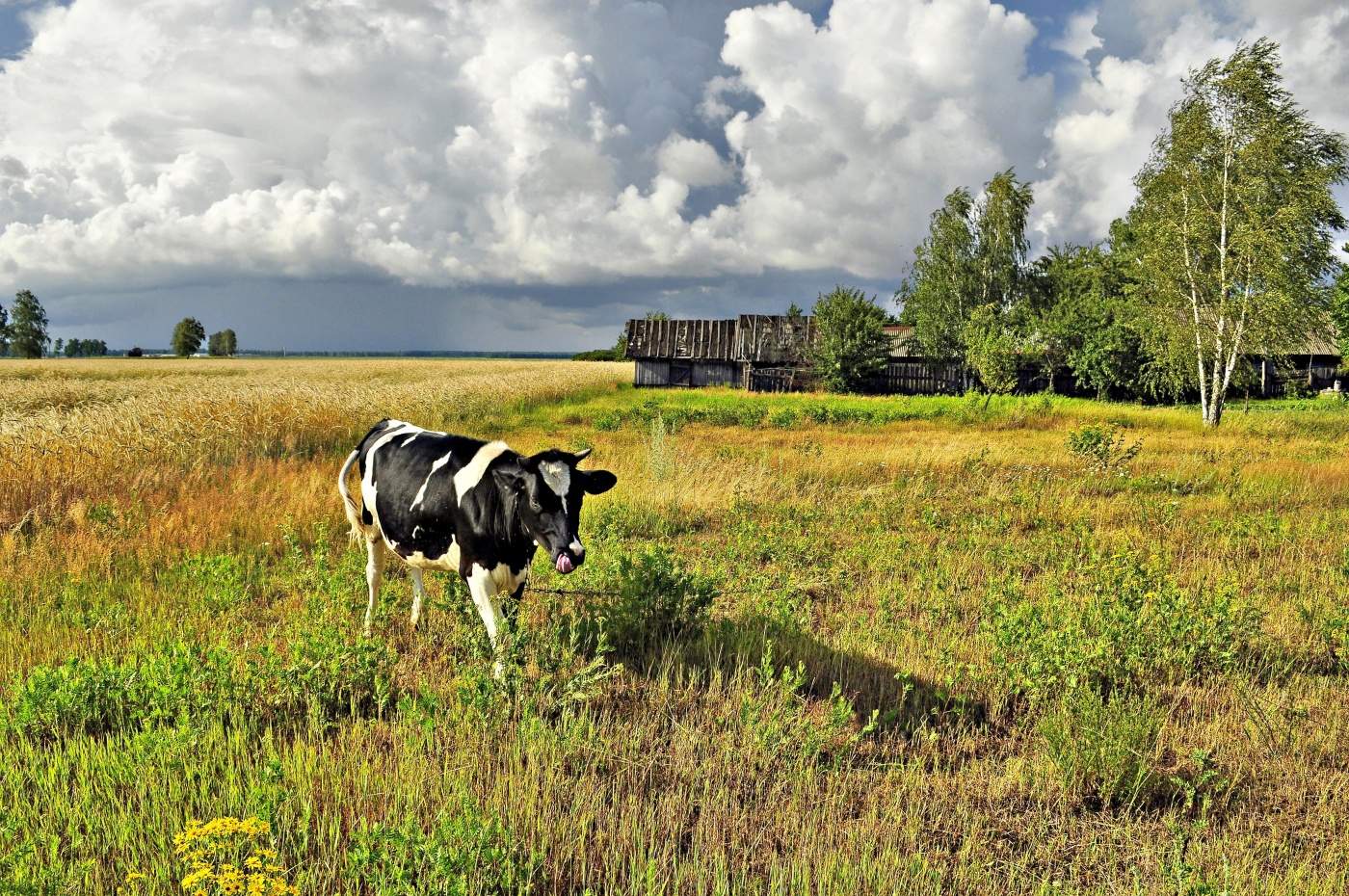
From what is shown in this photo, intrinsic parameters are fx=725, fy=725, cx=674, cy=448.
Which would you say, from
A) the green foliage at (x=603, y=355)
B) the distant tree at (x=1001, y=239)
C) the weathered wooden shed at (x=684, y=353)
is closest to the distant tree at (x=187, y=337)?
the green foliage at (x=603, y=355)

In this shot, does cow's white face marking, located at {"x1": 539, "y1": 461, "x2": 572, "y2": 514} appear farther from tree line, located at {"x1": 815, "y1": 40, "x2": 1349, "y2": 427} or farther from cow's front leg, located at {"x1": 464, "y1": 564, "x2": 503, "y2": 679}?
tree line, located at {"x1": 815, "y1": 40, "x2": 1349, "y2": 427}

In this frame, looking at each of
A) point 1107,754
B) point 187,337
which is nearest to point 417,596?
point 1107,754

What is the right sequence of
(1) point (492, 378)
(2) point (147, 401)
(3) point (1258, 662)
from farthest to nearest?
(1) point (492, 378) → (2) point (147, 401) → (3) point (1258, 662)

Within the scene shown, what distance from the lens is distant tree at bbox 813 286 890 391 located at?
42.7 m

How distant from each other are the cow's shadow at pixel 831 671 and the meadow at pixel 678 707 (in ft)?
0.13

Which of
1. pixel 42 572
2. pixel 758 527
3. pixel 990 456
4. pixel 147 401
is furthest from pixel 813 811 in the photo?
pixel 147 401

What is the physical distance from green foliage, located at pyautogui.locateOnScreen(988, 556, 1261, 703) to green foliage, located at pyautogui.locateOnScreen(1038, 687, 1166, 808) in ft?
1.65

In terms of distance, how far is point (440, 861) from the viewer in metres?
2.81

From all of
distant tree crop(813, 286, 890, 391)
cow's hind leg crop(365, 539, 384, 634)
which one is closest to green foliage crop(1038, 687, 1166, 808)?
cow's hind leg crop(365, 539, 384, 634)

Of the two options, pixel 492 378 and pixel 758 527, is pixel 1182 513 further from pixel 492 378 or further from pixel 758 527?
pixel 492 378

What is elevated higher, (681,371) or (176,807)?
(681,371)

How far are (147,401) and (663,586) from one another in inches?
608

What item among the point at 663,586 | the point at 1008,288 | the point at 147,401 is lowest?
the point at 663,586

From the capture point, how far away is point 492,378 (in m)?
38.2
